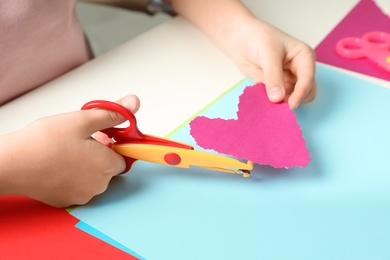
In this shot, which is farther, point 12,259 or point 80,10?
point 80,10

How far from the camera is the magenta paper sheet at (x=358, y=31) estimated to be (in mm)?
684

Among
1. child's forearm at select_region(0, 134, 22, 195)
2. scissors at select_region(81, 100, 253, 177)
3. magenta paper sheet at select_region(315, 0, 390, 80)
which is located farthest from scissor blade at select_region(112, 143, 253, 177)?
magenta paper sheet at select_region(315, 0, 390, 80)

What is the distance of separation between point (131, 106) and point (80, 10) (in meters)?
0.84

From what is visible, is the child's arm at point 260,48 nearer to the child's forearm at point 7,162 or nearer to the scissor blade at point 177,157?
the scissor blade at point 177,157

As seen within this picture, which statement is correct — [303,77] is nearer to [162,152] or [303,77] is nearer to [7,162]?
[162,152]

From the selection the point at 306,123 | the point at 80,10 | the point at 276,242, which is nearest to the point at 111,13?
the point at 80,10

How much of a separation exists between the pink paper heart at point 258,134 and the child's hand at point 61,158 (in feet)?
0.34

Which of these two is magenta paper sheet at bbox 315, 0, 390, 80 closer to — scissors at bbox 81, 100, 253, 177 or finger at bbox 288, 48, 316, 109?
finger at bbox 288, 48, 316, 109

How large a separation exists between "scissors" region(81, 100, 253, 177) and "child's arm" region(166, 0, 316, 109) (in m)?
0.12

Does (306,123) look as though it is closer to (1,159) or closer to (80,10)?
(1,159)

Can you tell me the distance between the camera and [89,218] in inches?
20.1

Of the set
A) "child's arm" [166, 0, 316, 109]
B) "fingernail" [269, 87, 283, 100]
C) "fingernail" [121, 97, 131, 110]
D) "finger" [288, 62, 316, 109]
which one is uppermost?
"child's arm" [166, 0, 316, 109]

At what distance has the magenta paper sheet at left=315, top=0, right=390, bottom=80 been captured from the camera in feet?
2.24

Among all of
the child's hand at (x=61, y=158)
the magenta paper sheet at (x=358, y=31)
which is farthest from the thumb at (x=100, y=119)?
the magenta paper sheet at (x=358, y=31)
